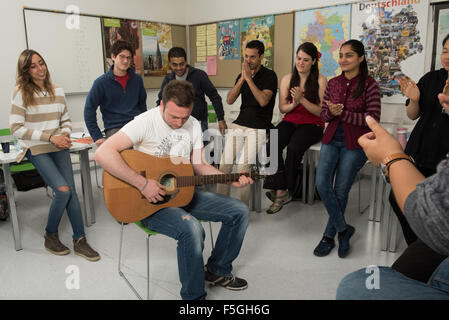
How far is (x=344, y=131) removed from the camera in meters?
2.38

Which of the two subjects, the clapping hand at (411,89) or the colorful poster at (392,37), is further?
the colorful poster at (392,37)

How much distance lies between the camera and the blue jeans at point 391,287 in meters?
0.85

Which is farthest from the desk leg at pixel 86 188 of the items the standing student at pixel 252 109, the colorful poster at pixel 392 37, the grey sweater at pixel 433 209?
the colorful poster at pixel 392 37

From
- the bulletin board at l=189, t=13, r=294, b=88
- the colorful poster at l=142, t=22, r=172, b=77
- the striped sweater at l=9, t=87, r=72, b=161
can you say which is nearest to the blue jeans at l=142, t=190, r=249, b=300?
the striped sweater at l=9, t=87, r=72, b=161

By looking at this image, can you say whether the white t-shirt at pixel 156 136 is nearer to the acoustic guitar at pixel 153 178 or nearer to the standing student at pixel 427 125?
the acoustic guitar at pixel 153 178

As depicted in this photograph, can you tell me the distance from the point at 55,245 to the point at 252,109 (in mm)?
1819

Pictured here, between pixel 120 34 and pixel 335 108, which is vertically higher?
pixel 120 34

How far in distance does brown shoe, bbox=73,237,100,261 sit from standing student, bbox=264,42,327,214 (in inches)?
57.1

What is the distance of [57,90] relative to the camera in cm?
258

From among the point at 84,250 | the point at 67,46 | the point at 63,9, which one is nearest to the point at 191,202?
the point at 84,250

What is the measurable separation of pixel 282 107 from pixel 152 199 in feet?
5.30

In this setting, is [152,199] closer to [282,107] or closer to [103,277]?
[103,277]

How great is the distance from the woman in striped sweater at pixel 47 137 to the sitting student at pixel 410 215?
1.94 m

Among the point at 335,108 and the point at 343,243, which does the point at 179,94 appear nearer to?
the point at 335,108
